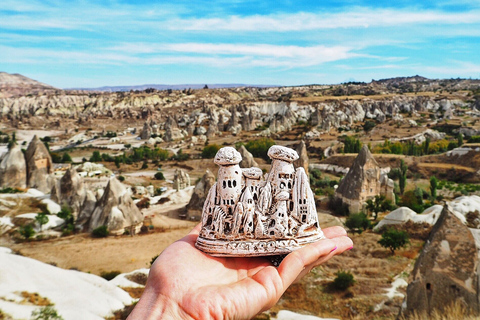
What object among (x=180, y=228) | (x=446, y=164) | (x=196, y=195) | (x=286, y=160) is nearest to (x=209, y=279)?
(x=286, y=160)

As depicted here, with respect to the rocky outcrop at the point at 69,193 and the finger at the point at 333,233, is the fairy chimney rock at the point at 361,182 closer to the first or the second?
the finger at the point at 333,233

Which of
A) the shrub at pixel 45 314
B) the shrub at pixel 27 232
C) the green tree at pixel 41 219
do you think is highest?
the shrub at pixel 45 314

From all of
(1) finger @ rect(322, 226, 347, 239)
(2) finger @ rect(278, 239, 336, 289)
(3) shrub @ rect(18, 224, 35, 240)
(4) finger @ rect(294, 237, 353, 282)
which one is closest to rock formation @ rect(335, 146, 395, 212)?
(1) finger @ rect(322, 226, 347, 239)

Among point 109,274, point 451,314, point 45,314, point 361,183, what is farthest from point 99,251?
point 361,183

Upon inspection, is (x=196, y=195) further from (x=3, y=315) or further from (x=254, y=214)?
(x=254, y=214)

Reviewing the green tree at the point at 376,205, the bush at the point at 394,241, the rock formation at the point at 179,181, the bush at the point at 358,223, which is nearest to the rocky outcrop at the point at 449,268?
the bush at the point at 394,241

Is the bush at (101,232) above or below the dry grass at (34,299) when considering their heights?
below
